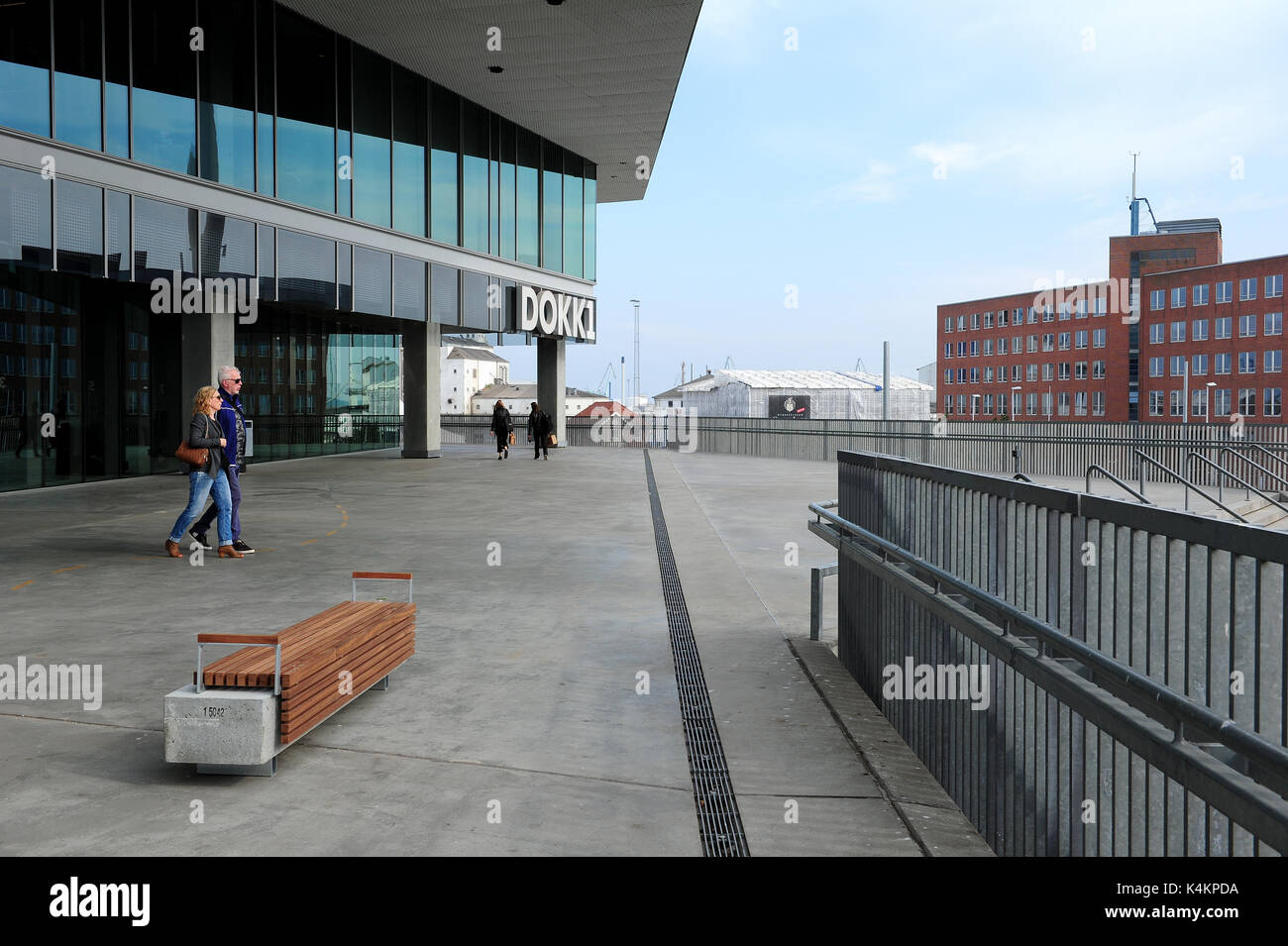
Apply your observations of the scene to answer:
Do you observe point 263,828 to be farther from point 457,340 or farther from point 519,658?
point 457,340

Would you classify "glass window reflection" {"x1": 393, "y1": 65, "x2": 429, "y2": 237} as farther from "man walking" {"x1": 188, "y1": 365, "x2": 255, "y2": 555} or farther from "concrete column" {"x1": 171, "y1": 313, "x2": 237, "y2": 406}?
"man walking" {"x1": 188, "y1": 365, "x2": 255, "y2": 555}

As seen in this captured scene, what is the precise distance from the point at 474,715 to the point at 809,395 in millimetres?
106137

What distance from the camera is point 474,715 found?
558cm

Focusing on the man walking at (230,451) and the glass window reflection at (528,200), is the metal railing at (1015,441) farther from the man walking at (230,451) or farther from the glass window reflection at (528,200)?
the man walking at (230,451)

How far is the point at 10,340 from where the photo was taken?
18891mm

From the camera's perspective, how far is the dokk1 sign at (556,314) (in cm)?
3428

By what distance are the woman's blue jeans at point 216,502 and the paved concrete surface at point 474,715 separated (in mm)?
394

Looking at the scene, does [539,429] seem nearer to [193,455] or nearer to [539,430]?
[539,430]

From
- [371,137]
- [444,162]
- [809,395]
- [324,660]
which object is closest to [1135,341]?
[809,395]

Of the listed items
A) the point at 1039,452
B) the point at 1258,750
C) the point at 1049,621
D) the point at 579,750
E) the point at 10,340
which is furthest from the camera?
the point at 1039,452

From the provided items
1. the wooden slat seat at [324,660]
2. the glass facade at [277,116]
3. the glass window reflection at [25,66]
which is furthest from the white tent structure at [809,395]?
the wooden slat seat at [324,660]

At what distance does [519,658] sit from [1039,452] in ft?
84.9

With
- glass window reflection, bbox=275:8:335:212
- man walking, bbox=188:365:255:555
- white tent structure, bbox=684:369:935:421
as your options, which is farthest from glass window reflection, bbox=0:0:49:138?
white tent structure, bbox=684:369:935:421
